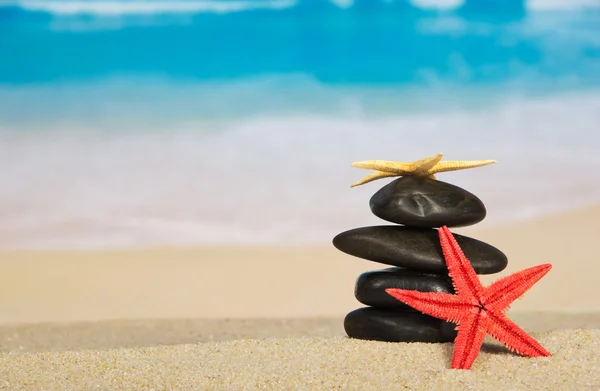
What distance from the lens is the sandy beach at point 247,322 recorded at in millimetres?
3502

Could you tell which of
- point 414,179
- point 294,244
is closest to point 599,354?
point 414,179

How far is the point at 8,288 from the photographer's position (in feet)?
28.0

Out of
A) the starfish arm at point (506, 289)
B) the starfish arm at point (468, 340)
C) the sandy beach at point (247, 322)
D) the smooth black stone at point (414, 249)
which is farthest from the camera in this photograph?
the smooth black stone at point (414, 249)

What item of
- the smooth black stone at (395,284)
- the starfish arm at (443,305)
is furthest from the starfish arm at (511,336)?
the smooth black stone at (395,284)

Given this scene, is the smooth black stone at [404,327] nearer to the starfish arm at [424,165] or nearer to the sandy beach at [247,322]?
the sandy beach at [247,322]

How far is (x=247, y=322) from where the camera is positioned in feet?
21.0

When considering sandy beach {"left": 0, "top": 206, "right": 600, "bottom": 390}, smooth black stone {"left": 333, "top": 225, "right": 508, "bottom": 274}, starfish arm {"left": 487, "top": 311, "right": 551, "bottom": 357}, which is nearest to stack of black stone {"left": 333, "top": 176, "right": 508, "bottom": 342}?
smooth black stone {"left": 333, "top": 225, "right": 508, "bottom": 274}

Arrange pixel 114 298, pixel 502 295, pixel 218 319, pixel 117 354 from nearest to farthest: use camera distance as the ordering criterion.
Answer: pixel 502 295
pixel 117 354
pixel 218 319
pixel 114 298

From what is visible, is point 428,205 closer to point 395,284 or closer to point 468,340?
point 395,284

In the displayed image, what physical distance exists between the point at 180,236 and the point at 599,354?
695 cm

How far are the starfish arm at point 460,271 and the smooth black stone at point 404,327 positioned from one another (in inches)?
14.3

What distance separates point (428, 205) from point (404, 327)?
2.21 ft

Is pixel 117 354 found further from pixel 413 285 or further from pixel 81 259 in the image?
pixel 81 259

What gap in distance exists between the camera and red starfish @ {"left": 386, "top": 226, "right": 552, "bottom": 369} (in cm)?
369
